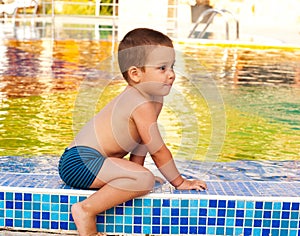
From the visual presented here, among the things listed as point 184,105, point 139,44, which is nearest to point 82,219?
point 139,44

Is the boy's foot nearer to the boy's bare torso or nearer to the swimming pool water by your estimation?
the boy's bare torso

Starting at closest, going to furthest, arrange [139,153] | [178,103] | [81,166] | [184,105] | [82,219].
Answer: [82,219], [81,166], [139,153], [184,105], [178,103]

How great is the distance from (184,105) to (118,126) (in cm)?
293

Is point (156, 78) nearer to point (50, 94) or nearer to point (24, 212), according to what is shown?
point (24, 212)

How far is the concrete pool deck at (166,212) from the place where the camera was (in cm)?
256

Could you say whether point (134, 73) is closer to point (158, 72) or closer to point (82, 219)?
point (158, 72)

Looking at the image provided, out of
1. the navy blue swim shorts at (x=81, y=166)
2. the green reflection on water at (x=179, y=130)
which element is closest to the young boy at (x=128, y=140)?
the navy blue swim shorts at (x=81, y=166)

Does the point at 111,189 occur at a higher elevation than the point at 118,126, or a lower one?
lower

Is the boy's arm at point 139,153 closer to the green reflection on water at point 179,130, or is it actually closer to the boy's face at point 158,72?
the boy's face at point 158,72

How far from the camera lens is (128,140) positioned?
8.57ft

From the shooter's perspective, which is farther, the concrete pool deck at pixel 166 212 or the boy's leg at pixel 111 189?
the concrete pool deck at pixel 166 212

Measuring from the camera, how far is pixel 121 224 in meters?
2.59

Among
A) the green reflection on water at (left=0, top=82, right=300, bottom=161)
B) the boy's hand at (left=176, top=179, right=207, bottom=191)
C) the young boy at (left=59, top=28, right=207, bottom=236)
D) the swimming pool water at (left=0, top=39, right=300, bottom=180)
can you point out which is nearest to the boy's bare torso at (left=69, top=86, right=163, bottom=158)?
the young boy at (left=59, top=28, right=207, bottom=236)

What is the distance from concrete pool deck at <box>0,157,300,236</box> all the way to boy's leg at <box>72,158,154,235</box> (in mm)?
84
